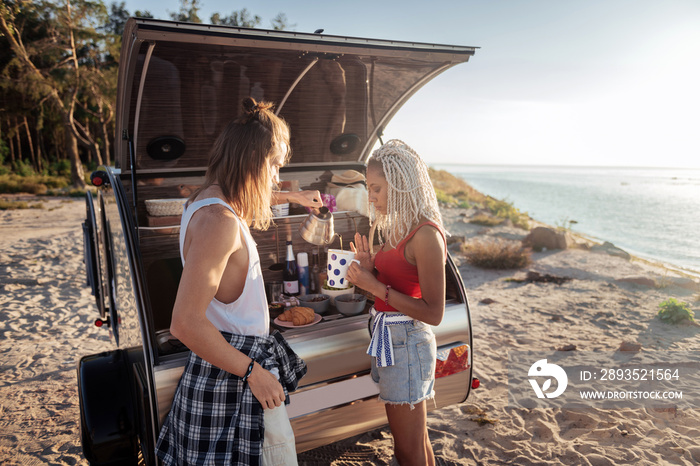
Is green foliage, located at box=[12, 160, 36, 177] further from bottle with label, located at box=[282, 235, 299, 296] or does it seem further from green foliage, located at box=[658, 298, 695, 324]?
green foliage, located at box=[658, 298, 695, 324]

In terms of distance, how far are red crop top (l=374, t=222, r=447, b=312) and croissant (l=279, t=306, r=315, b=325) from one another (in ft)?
1.74

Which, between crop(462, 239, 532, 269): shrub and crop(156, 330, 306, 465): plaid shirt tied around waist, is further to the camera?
crop(462, 239, 532, 269): shrub

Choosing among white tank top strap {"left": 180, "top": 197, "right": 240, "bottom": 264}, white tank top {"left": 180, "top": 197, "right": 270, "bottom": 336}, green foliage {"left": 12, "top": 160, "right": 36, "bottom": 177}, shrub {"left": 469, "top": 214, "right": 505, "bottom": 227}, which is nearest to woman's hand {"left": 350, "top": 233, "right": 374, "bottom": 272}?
white tank top {"left": 180, "top": 197, "right": 270, "bottom": 336}

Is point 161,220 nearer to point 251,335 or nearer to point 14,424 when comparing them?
point 251,335

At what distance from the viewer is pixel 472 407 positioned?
3.87 meters

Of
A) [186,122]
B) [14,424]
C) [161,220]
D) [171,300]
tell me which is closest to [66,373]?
[14,424]

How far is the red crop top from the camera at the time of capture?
2.09 meters

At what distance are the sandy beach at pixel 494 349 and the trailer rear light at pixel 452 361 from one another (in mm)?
820

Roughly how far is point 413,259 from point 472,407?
237 centimetres

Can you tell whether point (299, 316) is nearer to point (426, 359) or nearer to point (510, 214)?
point (426, 359)

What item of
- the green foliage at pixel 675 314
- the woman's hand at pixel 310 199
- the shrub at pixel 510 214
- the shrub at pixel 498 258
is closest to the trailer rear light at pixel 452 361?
the woman's hand at pixel 310 199

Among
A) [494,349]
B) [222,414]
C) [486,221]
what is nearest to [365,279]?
[222,414]

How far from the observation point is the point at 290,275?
3.30m

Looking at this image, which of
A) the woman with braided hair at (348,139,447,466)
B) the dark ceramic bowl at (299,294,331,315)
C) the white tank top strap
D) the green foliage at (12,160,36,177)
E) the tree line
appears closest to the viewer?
the white tank top strap
